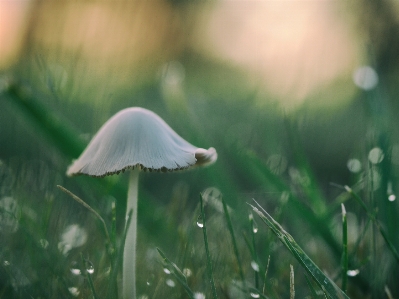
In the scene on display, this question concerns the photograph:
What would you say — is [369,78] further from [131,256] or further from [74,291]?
[74,291]

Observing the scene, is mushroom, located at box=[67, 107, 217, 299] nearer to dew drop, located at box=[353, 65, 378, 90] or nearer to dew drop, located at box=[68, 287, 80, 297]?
dew drop, located at box=[68, 287, 80, 297]

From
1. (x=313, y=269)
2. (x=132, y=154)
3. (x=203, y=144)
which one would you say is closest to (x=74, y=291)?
(x=132, y=154)

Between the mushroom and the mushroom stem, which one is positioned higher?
the mushroom

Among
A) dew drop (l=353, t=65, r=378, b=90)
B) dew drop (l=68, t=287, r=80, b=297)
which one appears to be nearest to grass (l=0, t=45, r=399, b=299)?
dew drop (l=68, t=287, r=80, b=297)

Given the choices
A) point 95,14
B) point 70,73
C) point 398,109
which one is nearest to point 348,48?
point 398,109

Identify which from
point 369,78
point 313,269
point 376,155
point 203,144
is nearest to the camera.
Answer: point 313,269

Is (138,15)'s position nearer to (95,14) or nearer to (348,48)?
(95,14)

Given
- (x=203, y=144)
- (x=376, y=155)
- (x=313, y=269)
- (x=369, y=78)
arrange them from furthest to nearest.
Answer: (x=203, y=144) < (x=369, y=78) < (x=376, y=155) < (x=313, y=269)
